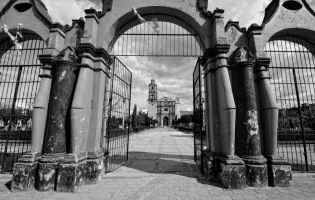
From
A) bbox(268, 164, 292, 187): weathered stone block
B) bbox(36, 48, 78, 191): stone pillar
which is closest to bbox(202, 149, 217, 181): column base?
bbox(268, 164, 292, 187): weathered stone block

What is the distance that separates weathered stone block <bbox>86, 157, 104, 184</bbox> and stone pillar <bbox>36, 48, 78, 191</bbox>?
2.40 ft

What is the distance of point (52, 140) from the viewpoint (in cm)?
430

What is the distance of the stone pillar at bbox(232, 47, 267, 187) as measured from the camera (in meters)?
4.28

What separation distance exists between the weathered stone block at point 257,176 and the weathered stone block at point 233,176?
0.27m

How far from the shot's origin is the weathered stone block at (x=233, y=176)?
13.4ft

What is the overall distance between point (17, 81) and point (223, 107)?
7.83m

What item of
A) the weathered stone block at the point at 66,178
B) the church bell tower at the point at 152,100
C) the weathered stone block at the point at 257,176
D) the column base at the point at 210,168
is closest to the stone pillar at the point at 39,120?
the weathered stone block at the point at 66,178

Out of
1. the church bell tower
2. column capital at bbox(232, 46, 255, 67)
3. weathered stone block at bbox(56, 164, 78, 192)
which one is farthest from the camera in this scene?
the church bell tower

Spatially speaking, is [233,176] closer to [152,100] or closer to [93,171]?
[93,171]

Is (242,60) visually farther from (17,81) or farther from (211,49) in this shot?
(17,81)

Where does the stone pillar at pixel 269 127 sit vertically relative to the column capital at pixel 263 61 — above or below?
below

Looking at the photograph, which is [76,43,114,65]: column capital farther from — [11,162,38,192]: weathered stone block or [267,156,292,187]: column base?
[267,156,292,187]: column base

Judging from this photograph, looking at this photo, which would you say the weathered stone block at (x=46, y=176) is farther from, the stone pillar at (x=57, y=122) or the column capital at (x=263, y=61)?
the column capital at (x=263, y=61)

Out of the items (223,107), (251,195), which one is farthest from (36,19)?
(251,195)
